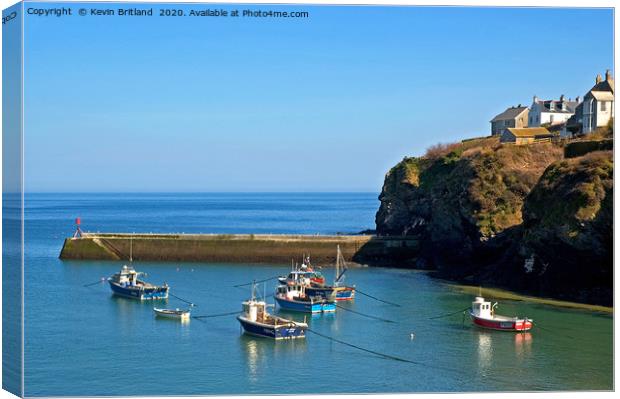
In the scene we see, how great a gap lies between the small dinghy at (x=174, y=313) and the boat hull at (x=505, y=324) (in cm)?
1135

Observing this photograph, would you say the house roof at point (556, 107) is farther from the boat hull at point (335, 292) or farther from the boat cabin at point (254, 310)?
the boat cabin at point (254, 310)

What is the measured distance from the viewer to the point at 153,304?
3997 cm

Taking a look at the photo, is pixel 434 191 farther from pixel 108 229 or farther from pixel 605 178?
pixel 108 229

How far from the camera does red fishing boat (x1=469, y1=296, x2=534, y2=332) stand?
107 ft

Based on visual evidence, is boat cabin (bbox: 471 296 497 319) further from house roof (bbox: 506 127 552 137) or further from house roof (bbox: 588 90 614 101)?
house roof (bbox: 506 127 552 137)

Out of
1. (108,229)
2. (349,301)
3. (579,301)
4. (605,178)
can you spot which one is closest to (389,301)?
(349,301)

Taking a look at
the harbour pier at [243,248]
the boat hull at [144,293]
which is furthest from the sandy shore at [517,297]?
the boat hull at [144,293]

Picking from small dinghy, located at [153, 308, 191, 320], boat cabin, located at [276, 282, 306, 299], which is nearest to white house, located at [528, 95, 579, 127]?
boat cabin, located at [276, 282, 306, 299]

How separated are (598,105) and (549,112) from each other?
50.5 feet

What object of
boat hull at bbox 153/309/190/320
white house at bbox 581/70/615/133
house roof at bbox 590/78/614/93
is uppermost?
house roof at bbox 590/78/614/93

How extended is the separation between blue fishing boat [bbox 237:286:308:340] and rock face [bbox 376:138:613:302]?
14.4 m

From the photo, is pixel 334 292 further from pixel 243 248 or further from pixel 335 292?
pixel 243 248

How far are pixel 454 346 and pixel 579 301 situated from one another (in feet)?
35.1

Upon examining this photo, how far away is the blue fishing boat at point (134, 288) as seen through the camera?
135 ft
